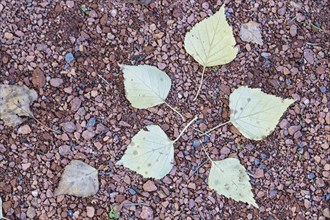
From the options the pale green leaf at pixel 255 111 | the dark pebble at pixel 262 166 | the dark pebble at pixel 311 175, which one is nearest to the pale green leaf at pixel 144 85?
the pale green leaf at pixel 255 111

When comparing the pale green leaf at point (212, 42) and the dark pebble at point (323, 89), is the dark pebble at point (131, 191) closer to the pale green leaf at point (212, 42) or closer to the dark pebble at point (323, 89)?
the pale green leaf at point (212, 42)

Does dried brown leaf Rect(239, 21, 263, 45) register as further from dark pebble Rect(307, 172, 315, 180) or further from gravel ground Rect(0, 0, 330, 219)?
dark pebble Rect(307, 172, 315, 180)

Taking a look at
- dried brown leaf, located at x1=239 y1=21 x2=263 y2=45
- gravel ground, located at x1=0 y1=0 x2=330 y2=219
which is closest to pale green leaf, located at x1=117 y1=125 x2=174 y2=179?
gravel ground, located at x1=0 y1=0 x2=330 y2=219

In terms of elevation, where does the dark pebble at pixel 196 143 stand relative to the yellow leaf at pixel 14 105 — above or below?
below

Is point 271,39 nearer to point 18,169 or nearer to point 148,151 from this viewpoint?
point 148,151

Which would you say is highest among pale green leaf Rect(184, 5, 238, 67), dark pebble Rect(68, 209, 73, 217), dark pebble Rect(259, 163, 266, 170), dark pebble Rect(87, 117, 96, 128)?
pale green leaf Rect(184, 5, 238, 67)

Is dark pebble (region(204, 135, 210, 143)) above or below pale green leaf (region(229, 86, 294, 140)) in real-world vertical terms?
below

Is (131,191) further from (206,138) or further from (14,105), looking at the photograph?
(14,105)
